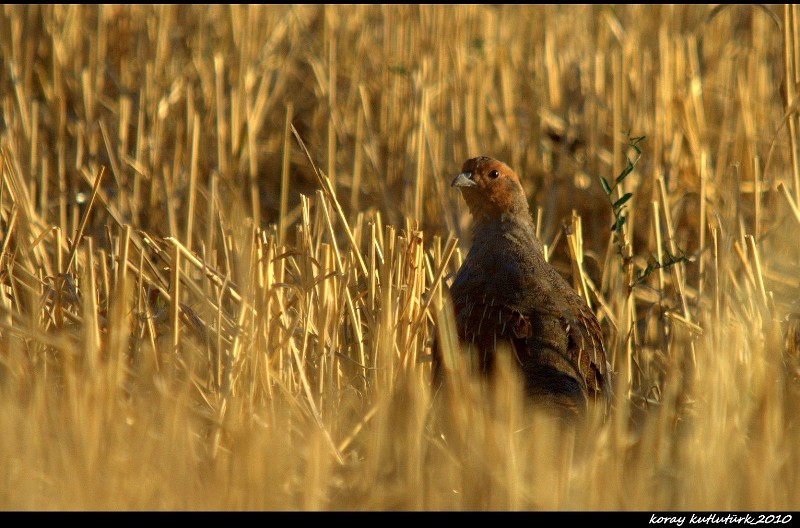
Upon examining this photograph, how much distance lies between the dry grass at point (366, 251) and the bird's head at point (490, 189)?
14.2 inches

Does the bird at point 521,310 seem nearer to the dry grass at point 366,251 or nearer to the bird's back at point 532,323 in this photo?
the bird's back at point 532,323

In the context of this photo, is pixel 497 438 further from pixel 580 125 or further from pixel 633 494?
pixel 580 125

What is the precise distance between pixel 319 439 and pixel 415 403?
0.34 m

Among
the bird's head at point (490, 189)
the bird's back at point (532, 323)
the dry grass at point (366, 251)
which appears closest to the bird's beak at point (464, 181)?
the bird's head at point (490, 189)

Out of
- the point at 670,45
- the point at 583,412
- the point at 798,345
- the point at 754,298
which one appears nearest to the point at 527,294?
the point at 583,412

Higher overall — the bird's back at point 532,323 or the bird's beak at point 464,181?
the bird's beak at point 464,181

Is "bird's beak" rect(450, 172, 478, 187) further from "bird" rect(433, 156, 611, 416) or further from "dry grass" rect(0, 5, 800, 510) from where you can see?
"dry grass" rect(0, 5, 800, 510)

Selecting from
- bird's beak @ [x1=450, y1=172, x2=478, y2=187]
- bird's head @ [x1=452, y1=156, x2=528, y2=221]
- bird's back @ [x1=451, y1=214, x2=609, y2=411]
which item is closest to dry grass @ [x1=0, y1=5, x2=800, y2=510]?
bird's back @ [x1=451, y1=214, x2=609, y2=411]

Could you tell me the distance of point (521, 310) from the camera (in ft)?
12.9

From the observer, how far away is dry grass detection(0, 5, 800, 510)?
285 cm

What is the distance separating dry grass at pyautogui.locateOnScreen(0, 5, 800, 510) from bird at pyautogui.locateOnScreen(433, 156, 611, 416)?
0.16 m

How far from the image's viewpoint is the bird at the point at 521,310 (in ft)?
12.3

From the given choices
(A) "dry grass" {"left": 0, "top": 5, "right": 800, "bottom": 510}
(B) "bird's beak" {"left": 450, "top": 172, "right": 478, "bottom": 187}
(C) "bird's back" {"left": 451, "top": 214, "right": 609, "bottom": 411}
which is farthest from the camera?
(B) "bird's beak" {"left": 450, "top": 172, "right": 478, "bottom": 187}

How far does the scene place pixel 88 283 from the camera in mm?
3174
